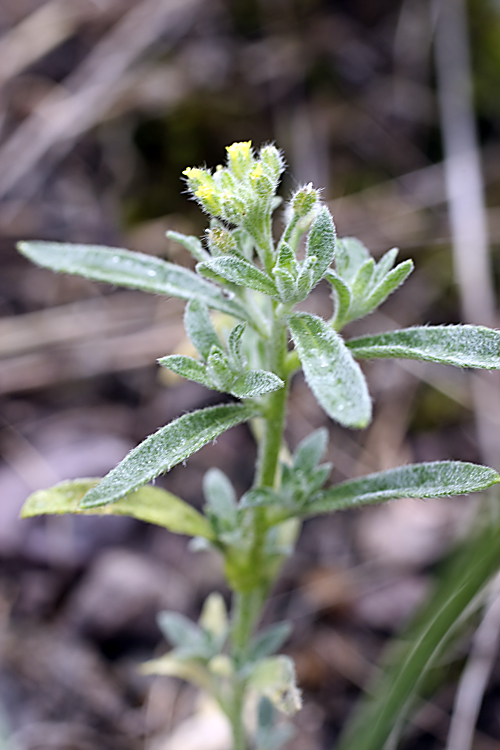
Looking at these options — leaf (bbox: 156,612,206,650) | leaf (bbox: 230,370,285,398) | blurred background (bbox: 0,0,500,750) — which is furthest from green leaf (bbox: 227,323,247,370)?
blurred background (bbox: 0,0,500,750)

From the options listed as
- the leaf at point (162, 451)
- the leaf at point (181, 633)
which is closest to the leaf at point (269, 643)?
the leaf at point (181, 633)

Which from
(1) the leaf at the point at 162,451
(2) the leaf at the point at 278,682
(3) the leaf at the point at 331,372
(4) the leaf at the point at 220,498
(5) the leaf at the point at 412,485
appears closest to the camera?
(3) the leaf at the point at 331,372

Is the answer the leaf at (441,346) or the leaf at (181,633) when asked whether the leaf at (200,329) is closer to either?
the leaf at (441,346)

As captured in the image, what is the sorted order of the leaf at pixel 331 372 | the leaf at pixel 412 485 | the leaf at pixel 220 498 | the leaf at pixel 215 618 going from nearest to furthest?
the leaf at pixel 331 372 < the leaf at pixel 412 485 < the leaf at pixel 220 498 < the leaf at pixel 215 618

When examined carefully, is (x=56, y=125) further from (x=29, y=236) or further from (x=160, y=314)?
(x=160, y=314)

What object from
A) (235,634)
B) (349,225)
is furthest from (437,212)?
(235,634)

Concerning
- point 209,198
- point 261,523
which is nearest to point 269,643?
point 261,523

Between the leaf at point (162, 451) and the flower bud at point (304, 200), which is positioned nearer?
the leaf at point (162, 451)
